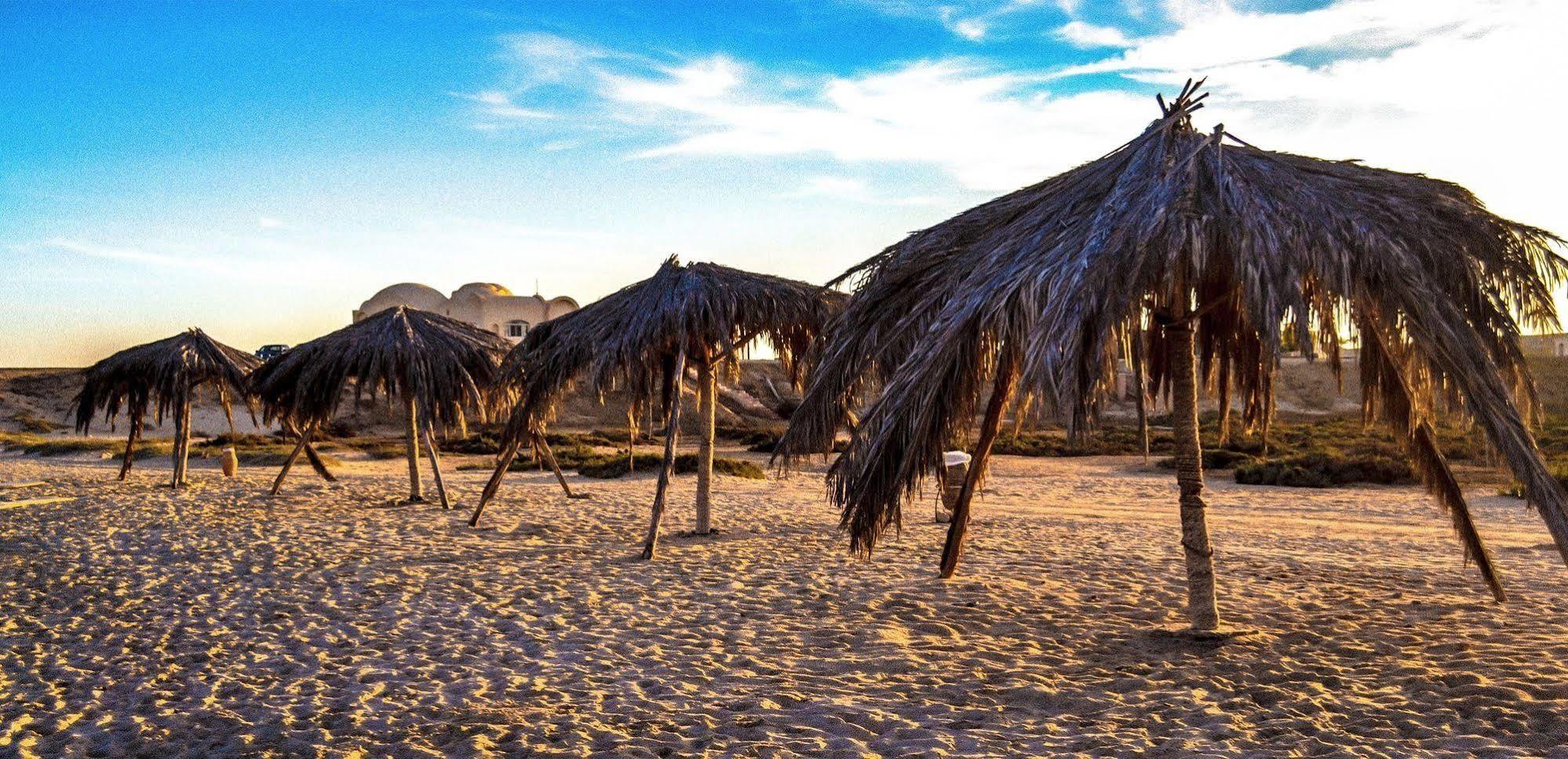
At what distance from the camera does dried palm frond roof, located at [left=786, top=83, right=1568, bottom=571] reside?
4.63 m

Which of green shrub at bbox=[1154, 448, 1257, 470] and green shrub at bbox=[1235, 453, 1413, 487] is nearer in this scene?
green shrub at bbox=[1235, 453, 1413, 487]

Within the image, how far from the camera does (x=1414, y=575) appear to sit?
8.16 m

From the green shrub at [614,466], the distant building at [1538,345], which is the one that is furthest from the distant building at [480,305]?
the distant building at [1538,345]

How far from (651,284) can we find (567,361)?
105cm

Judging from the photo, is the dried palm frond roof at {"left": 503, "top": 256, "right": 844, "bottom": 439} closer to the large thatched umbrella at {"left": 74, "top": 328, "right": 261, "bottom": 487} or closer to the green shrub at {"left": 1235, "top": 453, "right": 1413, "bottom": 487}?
the large thatched umbrella at {"left": 74, "top": 328, "right": 261, "bottom": 487}

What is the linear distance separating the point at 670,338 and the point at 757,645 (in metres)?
4.22

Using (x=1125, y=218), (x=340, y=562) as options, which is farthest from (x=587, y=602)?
(x=1125, y=218)

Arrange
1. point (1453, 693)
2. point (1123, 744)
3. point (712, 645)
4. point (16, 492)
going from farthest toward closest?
point (16, 492)
point (712, 645)
point (1453, 693)
point (1123, 744)

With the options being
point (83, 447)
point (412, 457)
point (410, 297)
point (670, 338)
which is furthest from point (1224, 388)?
point (410, 297)

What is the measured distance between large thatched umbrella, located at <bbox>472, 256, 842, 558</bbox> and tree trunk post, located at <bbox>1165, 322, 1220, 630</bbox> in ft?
14.1

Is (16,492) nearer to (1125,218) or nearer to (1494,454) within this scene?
(1125,218)

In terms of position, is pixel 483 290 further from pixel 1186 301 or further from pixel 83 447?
pixel 1186 301

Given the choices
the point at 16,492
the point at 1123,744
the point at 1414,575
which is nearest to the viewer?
the point at 1123,744

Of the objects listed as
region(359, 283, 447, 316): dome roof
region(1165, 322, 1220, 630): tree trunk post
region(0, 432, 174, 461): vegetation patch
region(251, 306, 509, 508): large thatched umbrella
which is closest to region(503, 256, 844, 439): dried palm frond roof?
region(251, 306, 509, 508): large thatched umbrella
